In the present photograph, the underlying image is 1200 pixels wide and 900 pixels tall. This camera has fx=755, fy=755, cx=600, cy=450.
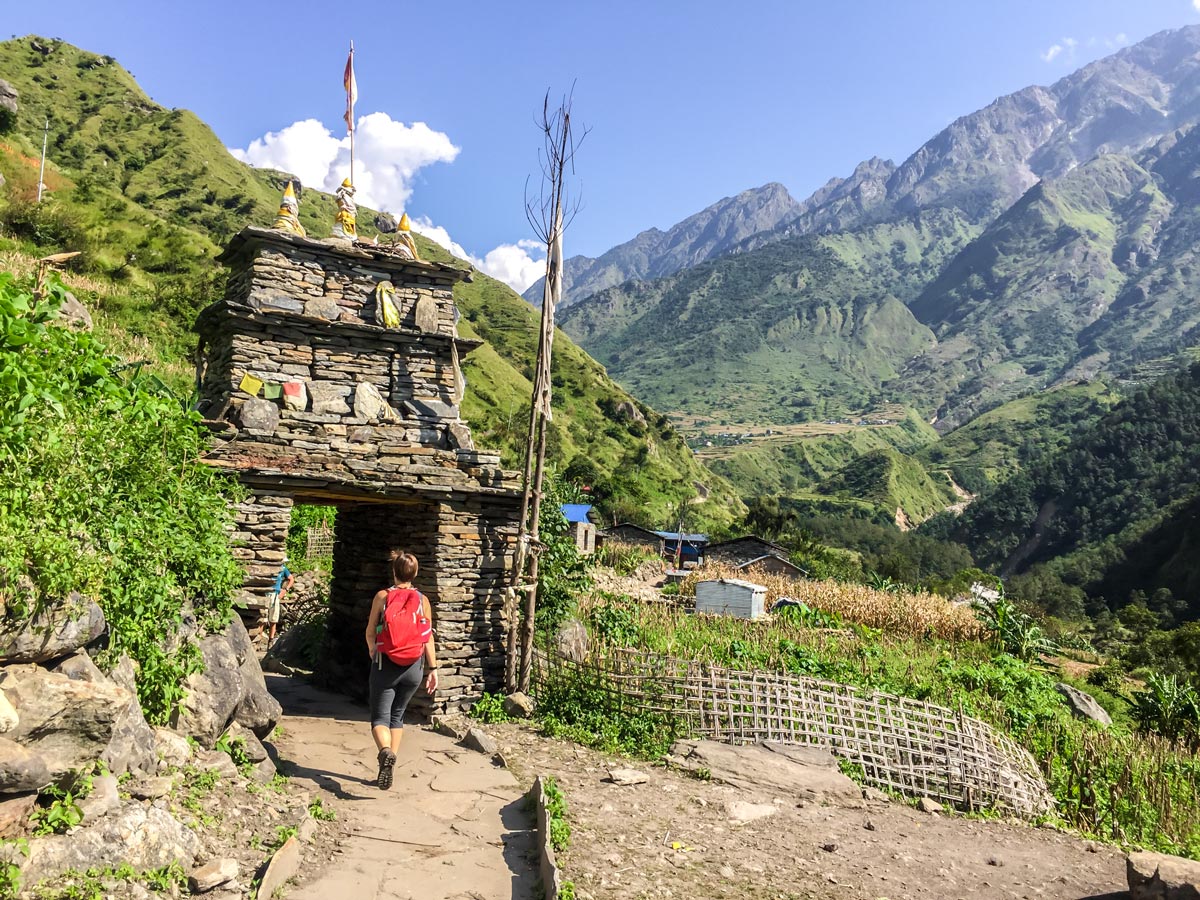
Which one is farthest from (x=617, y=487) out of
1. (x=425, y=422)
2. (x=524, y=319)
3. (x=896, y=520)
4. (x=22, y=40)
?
(x=22, y=40)

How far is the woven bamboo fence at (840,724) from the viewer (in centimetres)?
864

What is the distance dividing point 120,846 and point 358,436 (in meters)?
6.28

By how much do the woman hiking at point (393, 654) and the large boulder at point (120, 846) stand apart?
2034 millimetres

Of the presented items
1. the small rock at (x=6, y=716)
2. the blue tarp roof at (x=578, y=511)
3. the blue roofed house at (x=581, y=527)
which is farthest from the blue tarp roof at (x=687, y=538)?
the small rock at (x=6, y=716)

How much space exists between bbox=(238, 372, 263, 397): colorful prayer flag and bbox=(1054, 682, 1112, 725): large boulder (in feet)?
59.0

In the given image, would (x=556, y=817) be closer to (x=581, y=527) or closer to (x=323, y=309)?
(x=323, y=309)

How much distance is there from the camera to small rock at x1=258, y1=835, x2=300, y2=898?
14.1 ft

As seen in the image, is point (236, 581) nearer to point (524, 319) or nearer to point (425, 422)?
point (425, 422)

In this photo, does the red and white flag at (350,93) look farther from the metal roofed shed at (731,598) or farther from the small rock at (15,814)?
the metal roofed shed at (731,598)

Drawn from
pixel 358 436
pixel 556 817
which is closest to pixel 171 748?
pixel 556 817

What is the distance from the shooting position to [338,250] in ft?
35.5

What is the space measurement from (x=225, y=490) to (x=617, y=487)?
60.2 m

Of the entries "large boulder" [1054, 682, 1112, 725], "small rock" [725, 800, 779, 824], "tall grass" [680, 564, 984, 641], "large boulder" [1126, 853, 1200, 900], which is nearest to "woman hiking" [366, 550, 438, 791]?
"small rock" [725, 800, 779, 824]

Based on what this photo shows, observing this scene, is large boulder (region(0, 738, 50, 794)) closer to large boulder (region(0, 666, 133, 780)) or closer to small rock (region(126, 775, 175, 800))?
large boulder (region(0, 666, 133, 780))
